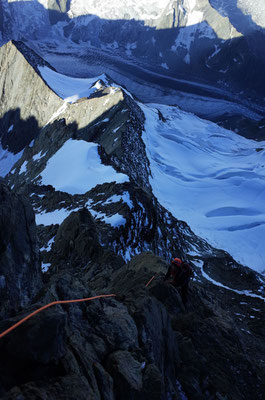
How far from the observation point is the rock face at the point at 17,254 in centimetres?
504

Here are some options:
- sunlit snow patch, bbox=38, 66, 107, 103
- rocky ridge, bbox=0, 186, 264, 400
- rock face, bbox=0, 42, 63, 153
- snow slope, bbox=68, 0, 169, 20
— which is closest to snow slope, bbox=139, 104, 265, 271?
sunlit snow patch, bbox=38, 66, 107, 103

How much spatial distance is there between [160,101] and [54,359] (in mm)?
137744

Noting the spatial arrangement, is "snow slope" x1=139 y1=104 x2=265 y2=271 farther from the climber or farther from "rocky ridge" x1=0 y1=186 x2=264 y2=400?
"rocky ridge" x1=0 y1=186 x2=264 y2=400

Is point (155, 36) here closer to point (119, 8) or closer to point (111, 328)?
point (119, 8)

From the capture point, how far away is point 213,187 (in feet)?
138

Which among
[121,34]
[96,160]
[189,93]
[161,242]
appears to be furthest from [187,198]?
[121,34]

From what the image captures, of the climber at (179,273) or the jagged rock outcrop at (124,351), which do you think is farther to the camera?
the climber at (179,273)

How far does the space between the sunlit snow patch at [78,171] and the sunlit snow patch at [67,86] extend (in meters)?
23.8

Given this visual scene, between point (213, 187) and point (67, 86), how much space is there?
3173cm

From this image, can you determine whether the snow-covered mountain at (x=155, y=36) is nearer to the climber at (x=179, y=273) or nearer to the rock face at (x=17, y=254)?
the climber at (x=179, y=273)

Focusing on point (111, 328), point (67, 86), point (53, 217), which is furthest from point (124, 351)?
Result: point (67, 86)

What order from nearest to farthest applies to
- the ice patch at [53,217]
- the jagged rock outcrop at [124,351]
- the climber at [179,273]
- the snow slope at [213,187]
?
1. the jagged rock outcrop at [124,351]
2. the climber at [179,273]
3. the ice patch at [53,217]
4. the snow slope at [213,187]

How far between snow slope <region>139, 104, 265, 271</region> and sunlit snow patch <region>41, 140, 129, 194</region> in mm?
10397

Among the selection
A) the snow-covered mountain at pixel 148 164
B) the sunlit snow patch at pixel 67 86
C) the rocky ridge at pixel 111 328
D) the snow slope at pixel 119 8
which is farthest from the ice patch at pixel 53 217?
the snow slope at pixel 119 8
